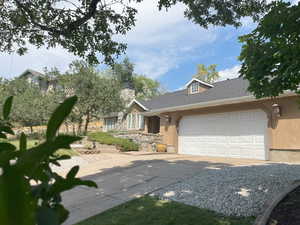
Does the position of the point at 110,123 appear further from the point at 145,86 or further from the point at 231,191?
the point at 231,191

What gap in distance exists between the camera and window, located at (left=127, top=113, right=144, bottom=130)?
20969mm

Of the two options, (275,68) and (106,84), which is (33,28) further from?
(106,84)

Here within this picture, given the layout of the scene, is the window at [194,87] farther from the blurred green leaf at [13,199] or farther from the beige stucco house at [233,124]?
the blurred green leaf at [13,199]

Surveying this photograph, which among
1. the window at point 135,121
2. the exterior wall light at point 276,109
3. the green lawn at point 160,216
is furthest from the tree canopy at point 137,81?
the green lawn at point 160,216

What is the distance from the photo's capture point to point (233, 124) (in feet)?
41.9

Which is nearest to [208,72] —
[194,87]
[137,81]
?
[137,81]

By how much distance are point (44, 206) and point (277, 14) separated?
4168mm

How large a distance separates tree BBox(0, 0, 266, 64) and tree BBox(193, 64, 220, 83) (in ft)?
108

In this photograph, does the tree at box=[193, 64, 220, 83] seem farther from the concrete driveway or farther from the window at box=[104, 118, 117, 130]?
the concrete driveway

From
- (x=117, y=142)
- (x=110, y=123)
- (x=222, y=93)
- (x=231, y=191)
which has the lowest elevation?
(x=231, y=191)

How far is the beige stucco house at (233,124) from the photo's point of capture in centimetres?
1081

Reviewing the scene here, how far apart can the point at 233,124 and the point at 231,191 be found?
27.3 feet

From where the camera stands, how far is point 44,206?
618 mm

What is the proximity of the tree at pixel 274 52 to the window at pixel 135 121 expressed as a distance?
16.9 m
